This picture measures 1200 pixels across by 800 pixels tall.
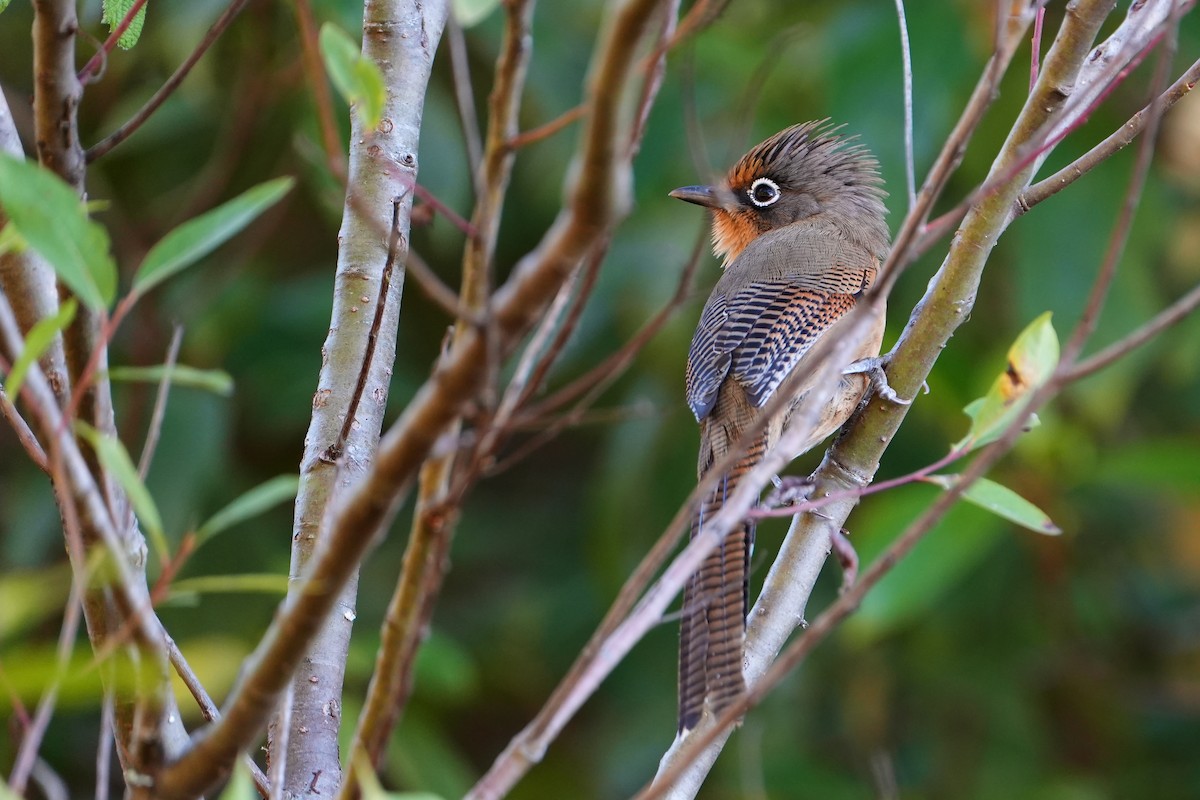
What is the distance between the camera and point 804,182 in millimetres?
5191

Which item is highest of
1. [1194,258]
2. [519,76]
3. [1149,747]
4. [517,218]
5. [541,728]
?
[519,76]

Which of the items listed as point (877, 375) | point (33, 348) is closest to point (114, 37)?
point (33, 348)

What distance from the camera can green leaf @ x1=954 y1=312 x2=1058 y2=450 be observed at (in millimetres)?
2193

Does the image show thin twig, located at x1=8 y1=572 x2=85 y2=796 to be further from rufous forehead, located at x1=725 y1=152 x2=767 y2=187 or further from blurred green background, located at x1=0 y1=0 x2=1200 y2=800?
rufous forehead, located at x1=725 y1=152 x2=767 y2=187

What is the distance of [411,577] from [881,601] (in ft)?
10.1

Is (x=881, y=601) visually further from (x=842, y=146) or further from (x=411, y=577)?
(x=411, y=577)

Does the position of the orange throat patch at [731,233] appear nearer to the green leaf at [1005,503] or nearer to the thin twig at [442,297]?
the green leaf at [1005,503]

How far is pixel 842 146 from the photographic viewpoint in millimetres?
5309

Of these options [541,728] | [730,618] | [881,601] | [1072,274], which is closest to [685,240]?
[1072,274]

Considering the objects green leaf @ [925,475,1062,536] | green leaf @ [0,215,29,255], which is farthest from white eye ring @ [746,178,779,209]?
green leaf @ [0,215,29,255]

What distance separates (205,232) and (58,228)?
0.51 ft

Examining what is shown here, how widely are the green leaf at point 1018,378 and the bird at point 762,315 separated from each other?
630 mm

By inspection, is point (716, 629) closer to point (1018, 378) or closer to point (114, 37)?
point (1018, 378)

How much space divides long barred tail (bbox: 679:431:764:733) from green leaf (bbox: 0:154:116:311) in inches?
49.8
